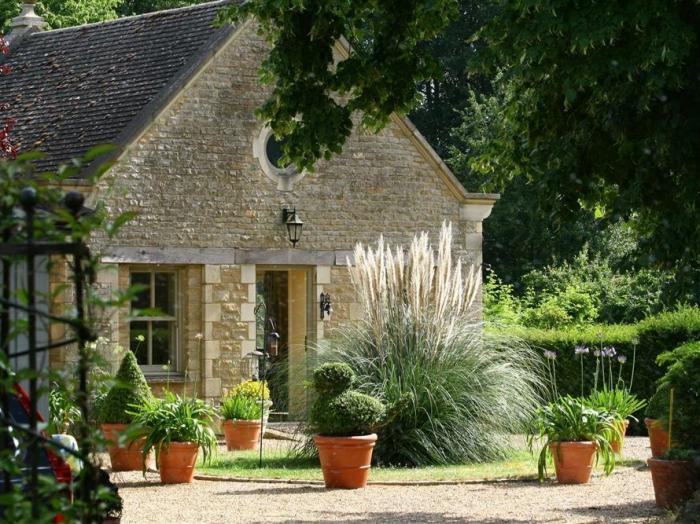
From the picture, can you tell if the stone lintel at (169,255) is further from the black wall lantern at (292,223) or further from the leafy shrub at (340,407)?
the leafy shrub at (340,407)

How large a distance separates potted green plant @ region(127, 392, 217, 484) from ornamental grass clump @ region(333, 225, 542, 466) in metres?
2.08

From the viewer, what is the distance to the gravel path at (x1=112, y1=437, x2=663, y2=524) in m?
9.93

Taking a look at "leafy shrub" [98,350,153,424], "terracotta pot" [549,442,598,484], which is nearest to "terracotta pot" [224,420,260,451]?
"leafy shrub" [98,350,153,424]

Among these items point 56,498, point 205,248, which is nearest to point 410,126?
point 205,248

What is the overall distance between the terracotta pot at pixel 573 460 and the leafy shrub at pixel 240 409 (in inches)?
167

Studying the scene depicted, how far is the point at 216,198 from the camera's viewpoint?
57.2ft

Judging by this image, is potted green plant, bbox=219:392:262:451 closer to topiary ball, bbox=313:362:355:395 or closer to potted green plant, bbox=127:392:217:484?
potted green plant, bbox=127:392:217:484

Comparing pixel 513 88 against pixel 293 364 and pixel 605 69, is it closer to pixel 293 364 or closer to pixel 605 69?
pixel 605 69

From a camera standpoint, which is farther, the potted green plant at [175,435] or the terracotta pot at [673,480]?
the potted green plant at [175,435]

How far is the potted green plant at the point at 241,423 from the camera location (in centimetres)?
1481

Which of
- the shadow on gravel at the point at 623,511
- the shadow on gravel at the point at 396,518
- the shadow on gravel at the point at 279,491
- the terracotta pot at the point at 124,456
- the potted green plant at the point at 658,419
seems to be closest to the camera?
the shadow on gravel at the point at 396,518

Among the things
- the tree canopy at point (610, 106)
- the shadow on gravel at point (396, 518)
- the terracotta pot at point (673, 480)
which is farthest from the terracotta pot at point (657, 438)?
the shadow on gravel at point (396, 518)

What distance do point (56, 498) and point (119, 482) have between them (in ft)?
A: 27.8

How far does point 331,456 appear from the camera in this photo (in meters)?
11.6
